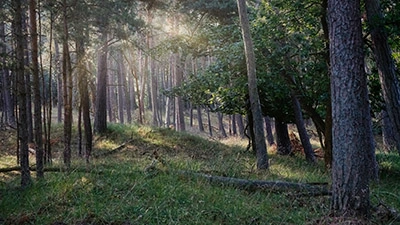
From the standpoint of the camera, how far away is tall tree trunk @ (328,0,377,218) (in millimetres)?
5758

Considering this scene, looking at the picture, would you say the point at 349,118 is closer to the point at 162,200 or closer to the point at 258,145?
the point at 162,200

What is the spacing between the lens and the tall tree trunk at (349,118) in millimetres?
5758

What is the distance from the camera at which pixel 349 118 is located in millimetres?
5793

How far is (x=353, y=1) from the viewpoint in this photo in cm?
590

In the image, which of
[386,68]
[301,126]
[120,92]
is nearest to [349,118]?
[386,68]

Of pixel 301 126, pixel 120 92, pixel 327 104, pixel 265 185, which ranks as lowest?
pixel 265 185

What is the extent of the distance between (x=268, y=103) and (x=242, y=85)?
2.33 metres

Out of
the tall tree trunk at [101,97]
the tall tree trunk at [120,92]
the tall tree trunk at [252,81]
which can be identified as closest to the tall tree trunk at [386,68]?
the tall tree trunk at [252,81]

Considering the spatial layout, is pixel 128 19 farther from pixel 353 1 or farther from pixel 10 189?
pixel 353 1

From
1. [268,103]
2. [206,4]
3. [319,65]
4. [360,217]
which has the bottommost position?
[360,217]

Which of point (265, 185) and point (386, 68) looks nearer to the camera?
point (265, 185)

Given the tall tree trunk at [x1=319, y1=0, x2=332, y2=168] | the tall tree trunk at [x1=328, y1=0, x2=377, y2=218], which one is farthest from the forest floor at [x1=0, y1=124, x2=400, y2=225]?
the tall tree trunk at [x1=319, y1=0, x2=332, y2=168]

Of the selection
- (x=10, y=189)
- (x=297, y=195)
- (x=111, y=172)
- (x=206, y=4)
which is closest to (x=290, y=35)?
(x=206, y=4)

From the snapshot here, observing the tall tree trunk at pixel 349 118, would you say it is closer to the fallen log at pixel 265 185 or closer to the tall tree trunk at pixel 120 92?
the fallen log at pixel 265 185
